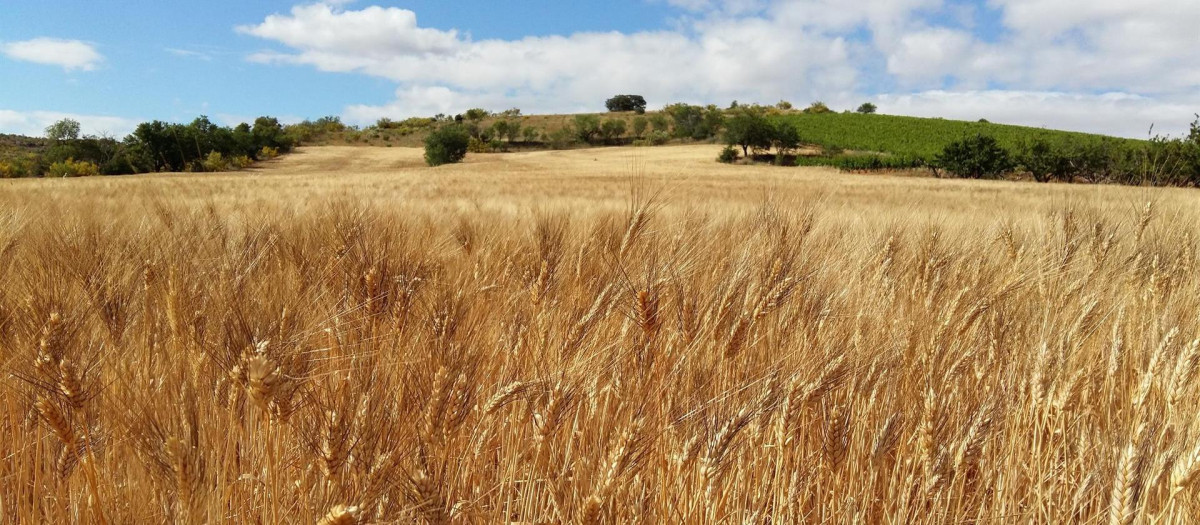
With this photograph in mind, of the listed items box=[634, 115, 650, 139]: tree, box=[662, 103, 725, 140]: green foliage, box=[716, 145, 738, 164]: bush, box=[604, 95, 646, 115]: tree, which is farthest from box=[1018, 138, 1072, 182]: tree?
box=[604, 95, 646, 115]: tree

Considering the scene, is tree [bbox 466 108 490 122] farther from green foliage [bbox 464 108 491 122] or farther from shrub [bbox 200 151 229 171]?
shrub [bbox 200 151 229 171]

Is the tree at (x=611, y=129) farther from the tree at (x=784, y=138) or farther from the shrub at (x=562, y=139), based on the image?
the tree at (x=784, y=138)

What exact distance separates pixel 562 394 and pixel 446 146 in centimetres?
5029

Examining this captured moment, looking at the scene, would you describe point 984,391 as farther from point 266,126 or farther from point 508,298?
point 266,126

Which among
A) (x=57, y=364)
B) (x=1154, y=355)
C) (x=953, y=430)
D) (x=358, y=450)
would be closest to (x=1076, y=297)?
(x=1154, y=355)

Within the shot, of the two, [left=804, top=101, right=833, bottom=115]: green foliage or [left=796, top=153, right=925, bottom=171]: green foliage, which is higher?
[left=804, top=101, right=833, bottom=115]: green foliage

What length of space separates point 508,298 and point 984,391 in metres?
1.48

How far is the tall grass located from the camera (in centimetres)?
105

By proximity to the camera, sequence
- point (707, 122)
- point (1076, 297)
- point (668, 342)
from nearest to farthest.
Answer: point (668, 342), point (1076, 297), point (707, 122)

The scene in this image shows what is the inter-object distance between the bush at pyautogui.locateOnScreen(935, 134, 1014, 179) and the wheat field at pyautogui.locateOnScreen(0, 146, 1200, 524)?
139ft

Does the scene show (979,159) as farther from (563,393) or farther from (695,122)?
(563,393)

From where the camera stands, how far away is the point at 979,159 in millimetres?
38438

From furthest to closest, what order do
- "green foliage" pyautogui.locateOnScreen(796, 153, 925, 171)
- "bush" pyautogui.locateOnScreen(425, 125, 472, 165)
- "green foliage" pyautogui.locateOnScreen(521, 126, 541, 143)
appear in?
1. "green foliage" pyautogui.locateOnScreen(521, 126, 541, 143)
2. "bush" pyautogui.locateOnScreen(425, 125, 472, 165)
3. "green foliage" pyautogui.locateOnScreen(796, 153, 925, 171)

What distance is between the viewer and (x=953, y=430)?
63.9 inches
